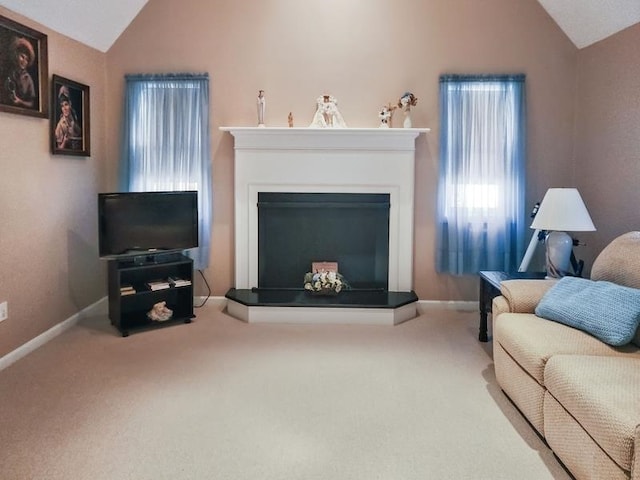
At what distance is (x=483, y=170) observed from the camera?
5.09 meters

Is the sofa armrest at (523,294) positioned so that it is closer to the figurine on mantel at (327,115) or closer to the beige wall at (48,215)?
the figurine on mantel at (327,115)

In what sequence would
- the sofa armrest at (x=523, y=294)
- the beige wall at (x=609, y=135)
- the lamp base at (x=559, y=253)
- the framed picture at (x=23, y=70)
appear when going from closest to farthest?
the sofa armrest at (x=523, y=294)
the framed picture at (x=23, y=70)
the lamp base at (x=559, y=253)
the beige wall at (x=609, y=135)

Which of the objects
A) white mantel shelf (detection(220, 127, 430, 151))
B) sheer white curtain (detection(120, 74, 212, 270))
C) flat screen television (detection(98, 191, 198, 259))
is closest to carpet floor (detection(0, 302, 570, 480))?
flat screen television (detection(98, 191, 198, 259))

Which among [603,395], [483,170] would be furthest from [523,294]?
[483,170]

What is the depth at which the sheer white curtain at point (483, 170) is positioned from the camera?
503 centimetres

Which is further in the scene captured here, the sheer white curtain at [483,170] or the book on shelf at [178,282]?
the sheer white curtain at [483,170]

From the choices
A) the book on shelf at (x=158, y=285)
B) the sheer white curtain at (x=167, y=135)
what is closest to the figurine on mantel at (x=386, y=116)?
the sheer white curtain at (x=167, y=135)

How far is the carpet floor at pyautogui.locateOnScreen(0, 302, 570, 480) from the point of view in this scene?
8.45 feet

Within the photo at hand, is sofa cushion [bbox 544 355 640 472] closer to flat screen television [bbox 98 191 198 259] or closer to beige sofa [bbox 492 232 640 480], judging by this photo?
beige sofa [bbox 492 232 640 480]

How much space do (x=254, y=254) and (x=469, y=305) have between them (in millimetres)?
2071

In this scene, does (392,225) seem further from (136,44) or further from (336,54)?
(136,44)

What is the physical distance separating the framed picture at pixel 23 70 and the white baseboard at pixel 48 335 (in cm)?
162

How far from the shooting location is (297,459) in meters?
2.63

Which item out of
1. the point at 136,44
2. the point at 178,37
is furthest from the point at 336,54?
the point at 136,44
